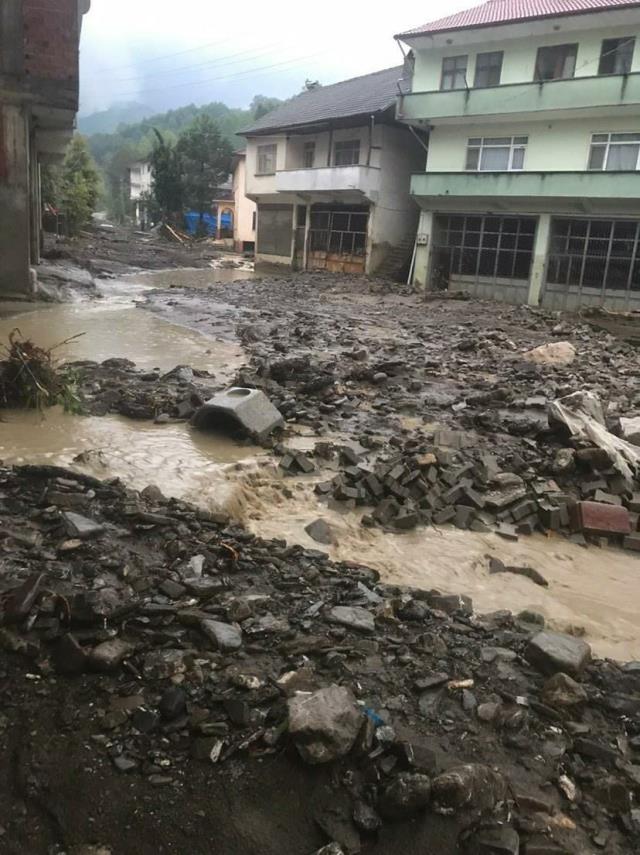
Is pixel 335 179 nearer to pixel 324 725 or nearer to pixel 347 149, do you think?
pixel 347 149

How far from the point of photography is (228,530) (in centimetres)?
473

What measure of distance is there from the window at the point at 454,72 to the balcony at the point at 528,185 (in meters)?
3.30

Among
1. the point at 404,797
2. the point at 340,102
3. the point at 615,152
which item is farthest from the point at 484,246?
the point at 404,797

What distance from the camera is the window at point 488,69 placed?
73.4 feet

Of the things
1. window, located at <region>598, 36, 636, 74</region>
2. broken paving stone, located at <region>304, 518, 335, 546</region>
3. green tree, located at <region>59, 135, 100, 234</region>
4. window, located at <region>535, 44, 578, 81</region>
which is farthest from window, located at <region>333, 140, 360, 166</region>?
broken paving stone, located at <region>304, 518, 335, 546</region>

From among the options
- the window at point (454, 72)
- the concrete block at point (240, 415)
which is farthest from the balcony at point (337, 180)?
the concrete block at point (240, 415)

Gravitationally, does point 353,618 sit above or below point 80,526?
below

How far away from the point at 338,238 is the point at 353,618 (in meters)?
27.1

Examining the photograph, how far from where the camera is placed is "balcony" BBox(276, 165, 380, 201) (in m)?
25.9

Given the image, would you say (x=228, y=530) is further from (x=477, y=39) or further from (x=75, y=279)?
(x=477, y=39)

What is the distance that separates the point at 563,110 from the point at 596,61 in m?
1.81

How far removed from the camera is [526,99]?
21.0 metres

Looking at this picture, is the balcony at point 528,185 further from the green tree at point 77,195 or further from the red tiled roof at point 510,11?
the green tree at point 77,195

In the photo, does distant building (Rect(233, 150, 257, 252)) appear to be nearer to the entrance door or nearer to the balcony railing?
the entrance door
